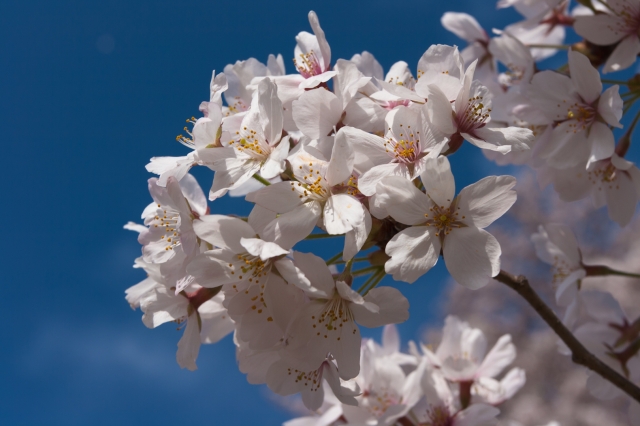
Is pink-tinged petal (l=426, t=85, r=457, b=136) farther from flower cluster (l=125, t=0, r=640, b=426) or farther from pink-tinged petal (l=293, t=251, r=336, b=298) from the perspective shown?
pink-tinged petal (l=293, t=251, r=336, b=298)

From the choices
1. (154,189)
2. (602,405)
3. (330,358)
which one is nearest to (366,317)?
(330,358)

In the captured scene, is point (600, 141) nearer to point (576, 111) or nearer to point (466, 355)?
point (576, 111)

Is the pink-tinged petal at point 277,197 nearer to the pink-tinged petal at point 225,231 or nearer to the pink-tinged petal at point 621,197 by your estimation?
the pink-tinged petal at point 225,231

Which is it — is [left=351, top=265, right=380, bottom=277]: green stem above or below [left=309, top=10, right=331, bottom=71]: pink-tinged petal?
below

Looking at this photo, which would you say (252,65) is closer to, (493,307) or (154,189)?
(154,189)

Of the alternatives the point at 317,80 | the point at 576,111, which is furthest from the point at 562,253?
the point at 317,80

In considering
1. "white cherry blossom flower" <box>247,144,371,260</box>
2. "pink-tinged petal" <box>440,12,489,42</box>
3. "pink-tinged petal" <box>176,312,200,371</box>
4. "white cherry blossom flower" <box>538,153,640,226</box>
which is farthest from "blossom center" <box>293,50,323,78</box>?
"pink-tinged petal" <box>440,12,489,42</box>
